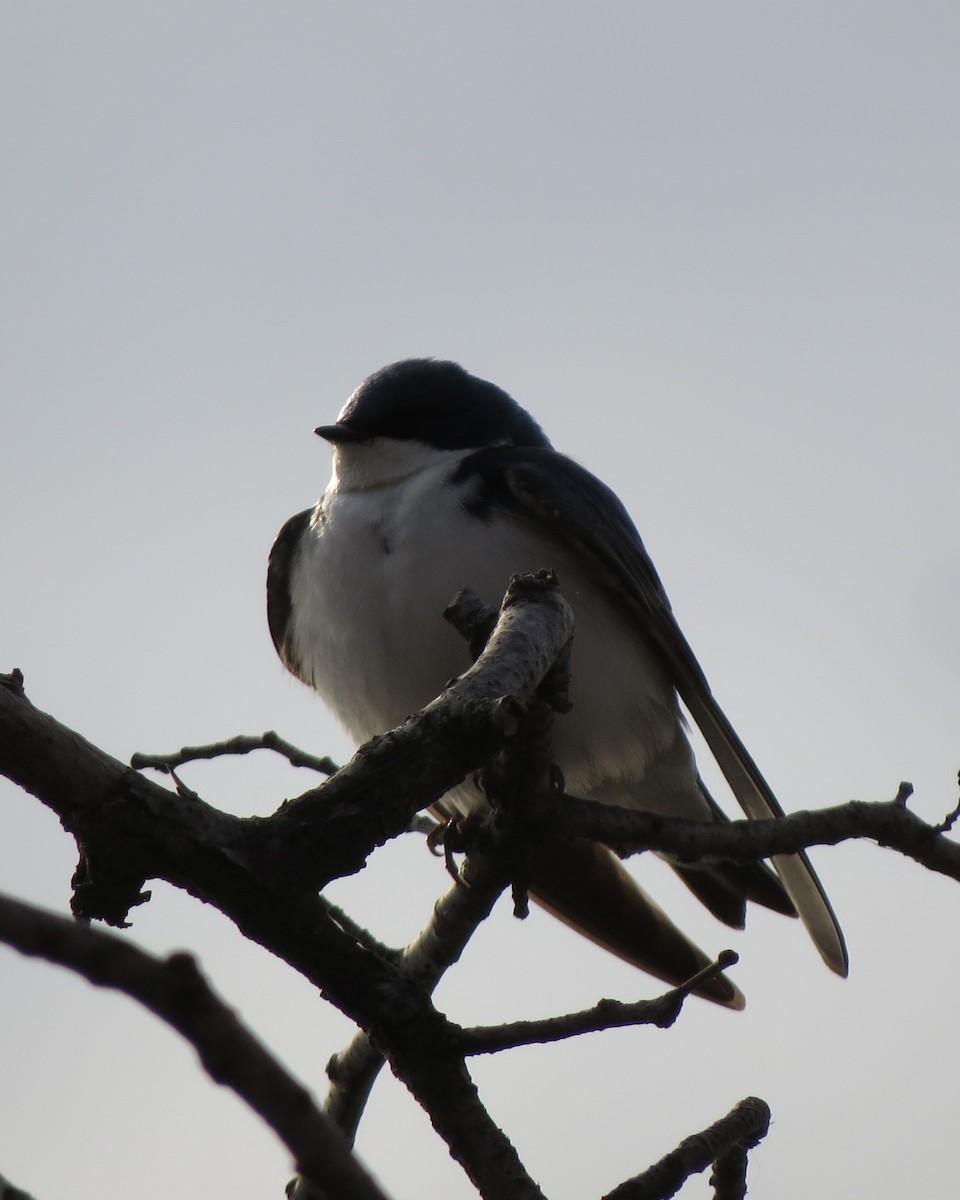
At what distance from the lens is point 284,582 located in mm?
5586

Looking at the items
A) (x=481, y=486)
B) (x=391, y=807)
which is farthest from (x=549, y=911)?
(x=391, y=807)

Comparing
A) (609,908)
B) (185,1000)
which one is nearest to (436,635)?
(609,908)

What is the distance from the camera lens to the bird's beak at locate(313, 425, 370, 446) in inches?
219

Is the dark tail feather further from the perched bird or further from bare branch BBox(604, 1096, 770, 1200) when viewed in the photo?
bare branch BBox(604, 1096, 770, 1200)

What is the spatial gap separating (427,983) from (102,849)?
186 cm

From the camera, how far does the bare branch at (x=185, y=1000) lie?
99 cm

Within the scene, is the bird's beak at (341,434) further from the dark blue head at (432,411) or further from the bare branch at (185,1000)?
the bare branch at (185,1000)

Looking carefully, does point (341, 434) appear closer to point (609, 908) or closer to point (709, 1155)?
point (609, 908)

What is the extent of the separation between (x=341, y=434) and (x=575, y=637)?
4.31 feet

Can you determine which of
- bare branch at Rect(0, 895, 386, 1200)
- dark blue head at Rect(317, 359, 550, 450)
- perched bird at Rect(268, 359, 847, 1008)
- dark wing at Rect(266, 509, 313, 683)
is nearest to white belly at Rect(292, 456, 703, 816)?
perched bird at Rect(268, 359, 847, 1008)

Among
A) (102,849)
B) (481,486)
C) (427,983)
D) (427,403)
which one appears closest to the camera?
(102,849)

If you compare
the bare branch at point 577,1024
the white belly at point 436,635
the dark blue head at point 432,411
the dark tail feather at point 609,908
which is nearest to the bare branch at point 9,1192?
the bare branch at point 577,1024

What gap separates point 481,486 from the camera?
5070 millimetres

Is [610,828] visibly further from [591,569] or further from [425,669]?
[591,569]
